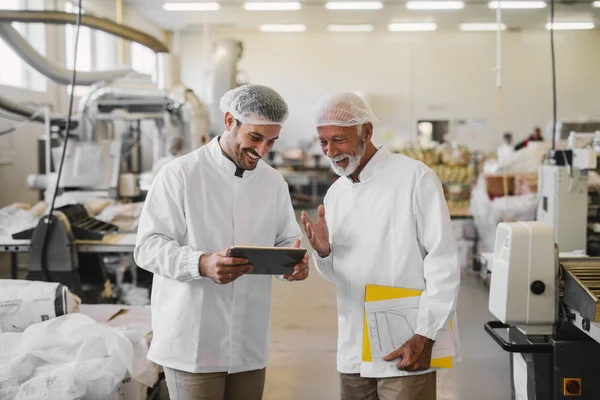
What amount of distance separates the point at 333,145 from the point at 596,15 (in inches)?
418

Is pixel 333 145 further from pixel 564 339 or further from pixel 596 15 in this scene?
pixel 596 15

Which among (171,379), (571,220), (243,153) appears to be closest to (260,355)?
(171,379)

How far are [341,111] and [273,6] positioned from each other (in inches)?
384

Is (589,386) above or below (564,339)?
below

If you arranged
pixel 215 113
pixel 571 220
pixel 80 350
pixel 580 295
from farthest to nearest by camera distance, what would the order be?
pixel 215 113 < pixel 571 220 < pixel 80 350 < pixel 580 295

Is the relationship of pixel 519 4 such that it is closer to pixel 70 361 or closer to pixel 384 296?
pixel 384 296

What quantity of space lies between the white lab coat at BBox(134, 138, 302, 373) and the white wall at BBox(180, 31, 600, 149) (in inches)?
486

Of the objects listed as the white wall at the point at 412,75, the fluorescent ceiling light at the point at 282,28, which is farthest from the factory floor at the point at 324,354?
the white wall at the point at 412,75

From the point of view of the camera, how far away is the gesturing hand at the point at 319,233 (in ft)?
6.14

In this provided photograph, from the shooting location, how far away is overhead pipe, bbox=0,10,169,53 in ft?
9.25

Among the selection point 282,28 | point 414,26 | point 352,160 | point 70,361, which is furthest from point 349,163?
point 414,26

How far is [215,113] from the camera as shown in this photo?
9.29m

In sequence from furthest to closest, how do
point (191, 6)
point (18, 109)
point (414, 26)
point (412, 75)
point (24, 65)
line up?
point (412, 75) < point (414, 26) < point (191, 6) < point (24, 65) < point (18, 109)

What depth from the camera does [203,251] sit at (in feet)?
5.82
